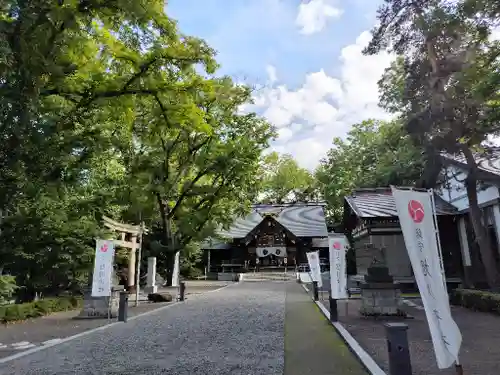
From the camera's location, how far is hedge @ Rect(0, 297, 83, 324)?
409 inches

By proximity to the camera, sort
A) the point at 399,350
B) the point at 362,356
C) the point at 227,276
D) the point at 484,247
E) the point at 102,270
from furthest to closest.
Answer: the point at 227,276, the point at 484,247, the point at 102,270, the point at 362,356, the point at 399,350

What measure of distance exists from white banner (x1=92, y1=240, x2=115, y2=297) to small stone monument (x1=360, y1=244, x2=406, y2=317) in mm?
6964

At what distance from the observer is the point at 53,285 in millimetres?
14258

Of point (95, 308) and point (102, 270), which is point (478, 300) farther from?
point (95, 308)

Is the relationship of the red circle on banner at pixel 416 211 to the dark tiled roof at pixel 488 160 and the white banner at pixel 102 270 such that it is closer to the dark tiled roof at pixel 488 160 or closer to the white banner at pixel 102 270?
the white banner at pixel 102 270

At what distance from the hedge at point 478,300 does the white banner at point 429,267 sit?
6.66m

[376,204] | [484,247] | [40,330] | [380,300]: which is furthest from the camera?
[376,204]

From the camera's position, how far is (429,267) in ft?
13.9

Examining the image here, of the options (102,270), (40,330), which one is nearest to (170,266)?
(102,270)

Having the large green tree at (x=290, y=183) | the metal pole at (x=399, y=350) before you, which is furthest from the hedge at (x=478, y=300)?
the large green tree at (x=290, y=183)

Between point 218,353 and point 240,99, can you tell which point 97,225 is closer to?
point 218,353

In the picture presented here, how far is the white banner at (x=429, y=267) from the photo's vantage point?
403 cm

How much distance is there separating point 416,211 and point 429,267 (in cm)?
67

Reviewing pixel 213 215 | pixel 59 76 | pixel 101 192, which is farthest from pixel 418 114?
pixel 213 215
